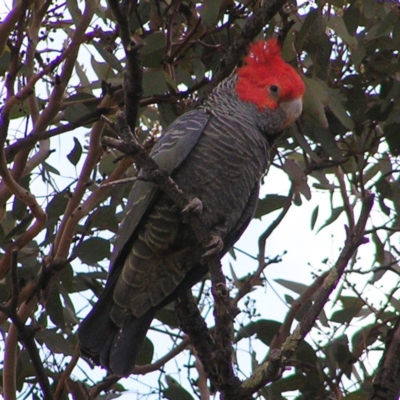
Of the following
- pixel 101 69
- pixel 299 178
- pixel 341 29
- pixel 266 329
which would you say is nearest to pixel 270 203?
pixel 299 178

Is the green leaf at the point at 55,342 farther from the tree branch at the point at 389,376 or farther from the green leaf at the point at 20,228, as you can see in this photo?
the tree branch at the point at 389,376

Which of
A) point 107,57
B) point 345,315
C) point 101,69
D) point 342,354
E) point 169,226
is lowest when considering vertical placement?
point 342,354

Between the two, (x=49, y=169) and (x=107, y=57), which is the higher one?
(x=49, y=169)

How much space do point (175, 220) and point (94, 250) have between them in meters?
0.31

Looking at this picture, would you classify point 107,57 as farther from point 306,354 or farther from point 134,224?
point 306,354

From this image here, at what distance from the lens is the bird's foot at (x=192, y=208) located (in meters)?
2.05

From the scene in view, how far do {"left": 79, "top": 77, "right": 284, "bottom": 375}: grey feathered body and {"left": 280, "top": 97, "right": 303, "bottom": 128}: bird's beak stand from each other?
13cm

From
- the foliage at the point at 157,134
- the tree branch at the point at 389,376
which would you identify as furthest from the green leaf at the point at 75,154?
the tree branch at the point at 389,376

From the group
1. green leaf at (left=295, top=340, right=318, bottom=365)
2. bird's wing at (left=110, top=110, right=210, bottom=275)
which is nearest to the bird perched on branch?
bird's wing at (left=110, top=110, right=210, bottom=275)

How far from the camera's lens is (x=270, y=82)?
258 centimetres

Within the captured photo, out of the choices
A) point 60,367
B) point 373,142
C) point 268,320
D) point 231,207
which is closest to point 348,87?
point 373,142

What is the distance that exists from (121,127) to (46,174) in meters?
1.10

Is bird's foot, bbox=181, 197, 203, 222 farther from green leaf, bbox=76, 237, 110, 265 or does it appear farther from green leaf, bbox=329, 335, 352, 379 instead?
green leaf, bbox=329, 335, 352, 379

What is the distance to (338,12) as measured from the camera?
9.05 ft
